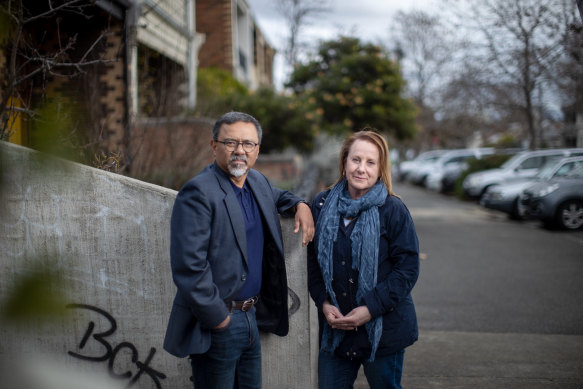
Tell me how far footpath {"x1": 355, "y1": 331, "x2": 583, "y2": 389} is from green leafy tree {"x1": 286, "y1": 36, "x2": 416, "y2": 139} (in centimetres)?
1030

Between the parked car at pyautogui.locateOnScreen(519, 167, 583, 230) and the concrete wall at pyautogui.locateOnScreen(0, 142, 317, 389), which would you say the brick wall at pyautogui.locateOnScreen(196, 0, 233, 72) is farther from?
the concrete wall at pyautogui.locateOnScreen(0, 142, 317, 389)

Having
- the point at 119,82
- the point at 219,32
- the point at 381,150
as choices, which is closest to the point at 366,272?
the point at 381,150

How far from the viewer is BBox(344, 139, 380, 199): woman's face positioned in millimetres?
2660

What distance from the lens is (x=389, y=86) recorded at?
605 inches

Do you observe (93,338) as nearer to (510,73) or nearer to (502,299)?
(502,299)

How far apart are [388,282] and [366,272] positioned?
11 cm

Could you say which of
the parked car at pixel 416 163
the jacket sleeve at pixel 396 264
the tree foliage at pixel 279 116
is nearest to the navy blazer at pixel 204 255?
the jacket sleeve at pixel 396 264

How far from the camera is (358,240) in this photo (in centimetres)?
256

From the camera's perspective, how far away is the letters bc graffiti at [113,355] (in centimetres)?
303

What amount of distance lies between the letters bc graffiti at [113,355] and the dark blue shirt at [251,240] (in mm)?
1002

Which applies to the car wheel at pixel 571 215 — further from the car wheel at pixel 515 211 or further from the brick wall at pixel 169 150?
the brick wall at pixel 169 150

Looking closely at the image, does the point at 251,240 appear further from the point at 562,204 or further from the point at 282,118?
the point at 282,118

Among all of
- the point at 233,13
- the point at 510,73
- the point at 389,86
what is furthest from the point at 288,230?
the point at 233,13

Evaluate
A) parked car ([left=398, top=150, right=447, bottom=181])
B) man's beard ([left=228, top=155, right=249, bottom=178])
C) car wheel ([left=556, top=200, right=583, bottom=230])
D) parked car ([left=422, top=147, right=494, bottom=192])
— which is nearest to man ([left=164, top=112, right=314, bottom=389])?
man's beard ([left=228, top=155, right=249, bottom=178])
